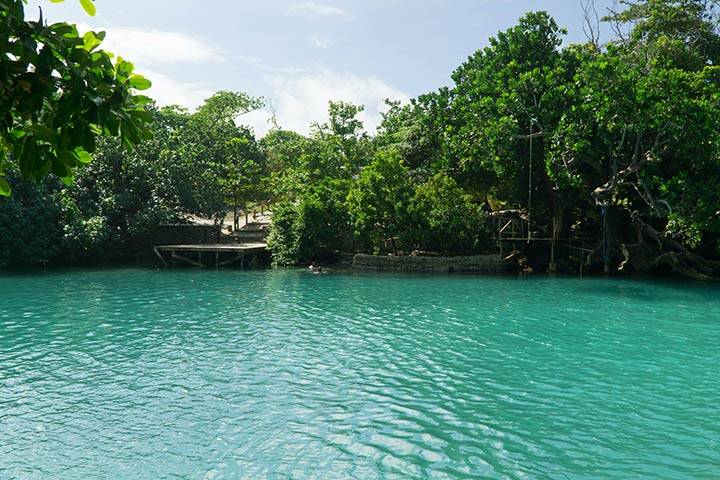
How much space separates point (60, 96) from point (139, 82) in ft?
1.54

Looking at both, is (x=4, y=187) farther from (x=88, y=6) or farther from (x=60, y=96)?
(x=88, y=6)

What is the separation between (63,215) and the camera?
114 feet

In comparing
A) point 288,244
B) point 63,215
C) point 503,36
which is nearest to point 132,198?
point 63,215

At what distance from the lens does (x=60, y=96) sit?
3.13 m

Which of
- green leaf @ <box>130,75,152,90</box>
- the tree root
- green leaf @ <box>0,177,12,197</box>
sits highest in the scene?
green leaf @ <box>130,75,152,90</box>

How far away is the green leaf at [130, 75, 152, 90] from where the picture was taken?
3.42 m

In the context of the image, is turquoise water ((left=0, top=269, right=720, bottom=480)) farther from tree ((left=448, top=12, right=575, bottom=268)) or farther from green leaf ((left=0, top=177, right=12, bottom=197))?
tree ((left=448, top=12, right=575, bottom=268))

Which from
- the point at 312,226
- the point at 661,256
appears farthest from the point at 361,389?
the point at 312,226

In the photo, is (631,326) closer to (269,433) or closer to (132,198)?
(269,433)

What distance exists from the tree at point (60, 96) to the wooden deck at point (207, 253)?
32.7 metres

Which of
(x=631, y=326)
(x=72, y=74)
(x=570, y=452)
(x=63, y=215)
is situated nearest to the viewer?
(x=72, y=74)

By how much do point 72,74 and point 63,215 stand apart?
3540 centimetres

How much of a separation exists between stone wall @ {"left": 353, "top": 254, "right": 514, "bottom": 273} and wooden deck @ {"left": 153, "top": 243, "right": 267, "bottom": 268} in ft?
26.9

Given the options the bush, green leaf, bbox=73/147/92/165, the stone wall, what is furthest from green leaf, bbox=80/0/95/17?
the bush
